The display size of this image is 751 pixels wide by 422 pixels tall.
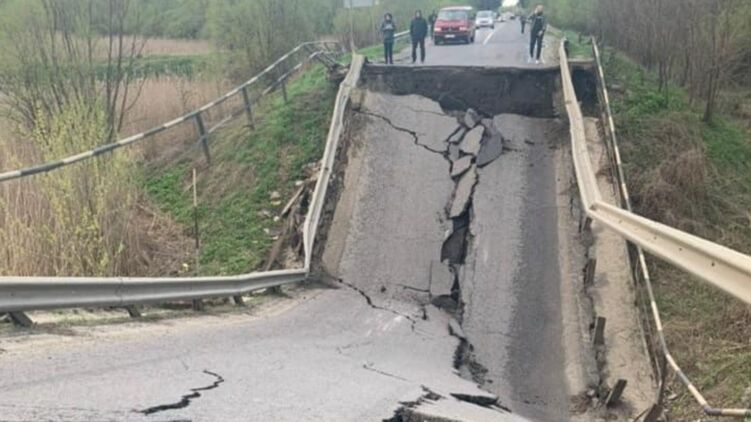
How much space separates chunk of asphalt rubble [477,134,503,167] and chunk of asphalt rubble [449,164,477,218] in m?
0.25

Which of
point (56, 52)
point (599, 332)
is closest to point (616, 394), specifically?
point (599, 332)

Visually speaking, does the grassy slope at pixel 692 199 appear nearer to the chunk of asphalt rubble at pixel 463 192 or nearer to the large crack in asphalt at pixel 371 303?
the chunk of asphalt rubble at pixel 463 192

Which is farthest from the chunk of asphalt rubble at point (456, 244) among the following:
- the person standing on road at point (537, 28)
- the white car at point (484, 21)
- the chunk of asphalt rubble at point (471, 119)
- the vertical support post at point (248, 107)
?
the white car at point (484, 21)

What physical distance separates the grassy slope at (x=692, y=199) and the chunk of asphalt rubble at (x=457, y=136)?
2977 millimetres

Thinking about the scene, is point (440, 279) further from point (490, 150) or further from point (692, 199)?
point (692, 199)

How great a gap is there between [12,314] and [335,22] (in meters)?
29.2

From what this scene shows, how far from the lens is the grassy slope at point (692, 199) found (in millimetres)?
7172

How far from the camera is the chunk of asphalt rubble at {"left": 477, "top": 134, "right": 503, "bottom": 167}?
1292 centimetres

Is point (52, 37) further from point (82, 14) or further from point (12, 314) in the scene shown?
point (12, 314)

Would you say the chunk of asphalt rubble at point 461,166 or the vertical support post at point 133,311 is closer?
the vertical support post at point 133,311

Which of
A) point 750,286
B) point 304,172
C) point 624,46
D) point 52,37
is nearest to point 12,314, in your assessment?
point 750,286

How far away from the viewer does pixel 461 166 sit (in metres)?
12.8

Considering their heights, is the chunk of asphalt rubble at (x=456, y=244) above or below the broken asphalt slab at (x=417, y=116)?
below

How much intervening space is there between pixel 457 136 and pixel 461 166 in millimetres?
1089
